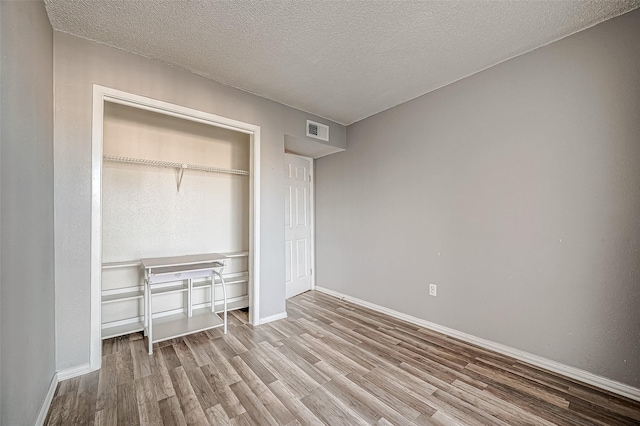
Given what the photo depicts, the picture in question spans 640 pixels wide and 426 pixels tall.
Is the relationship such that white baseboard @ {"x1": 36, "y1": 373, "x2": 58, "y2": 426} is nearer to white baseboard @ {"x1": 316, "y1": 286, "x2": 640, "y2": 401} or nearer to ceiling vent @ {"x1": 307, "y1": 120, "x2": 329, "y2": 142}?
white baseboard @ {"x1": 316, "y1": 286, "x2": 640, "y2": 401}

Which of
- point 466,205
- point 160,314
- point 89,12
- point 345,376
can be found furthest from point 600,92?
point 160,314

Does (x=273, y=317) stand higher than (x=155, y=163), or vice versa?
(x=155, y=163)

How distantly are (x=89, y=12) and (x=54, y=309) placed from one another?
78.5 inches

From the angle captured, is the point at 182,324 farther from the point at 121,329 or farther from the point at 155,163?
the point at 155,163

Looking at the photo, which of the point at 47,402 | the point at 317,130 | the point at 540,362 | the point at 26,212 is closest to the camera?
the point at 26,212

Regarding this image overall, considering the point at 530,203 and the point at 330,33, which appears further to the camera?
the point at 530,203

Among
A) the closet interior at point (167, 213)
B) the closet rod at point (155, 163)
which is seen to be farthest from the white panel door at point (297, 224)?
the closet rod at point (155, 163)

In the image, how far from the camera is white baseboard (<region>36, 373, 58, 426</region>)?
140 centimetres

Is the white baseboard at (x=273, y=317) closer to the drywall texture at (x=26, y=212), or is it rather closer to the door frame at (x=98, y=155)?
the door frame at (x=98, y=155)

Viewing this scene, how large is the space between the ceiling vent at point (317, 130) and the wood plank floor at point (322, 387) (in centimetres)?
234

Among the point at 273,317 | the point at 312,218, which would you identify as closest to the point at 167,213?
the point at 273,317

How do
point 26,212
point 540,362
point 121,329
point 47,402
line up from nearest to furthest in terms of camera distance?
1. point 26,212
2. point 47,402
3. point 540,362
4. point 121,329

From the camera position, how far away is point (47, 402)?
1.54 metres

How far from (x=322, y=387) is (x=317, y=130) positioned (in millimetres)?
2748
